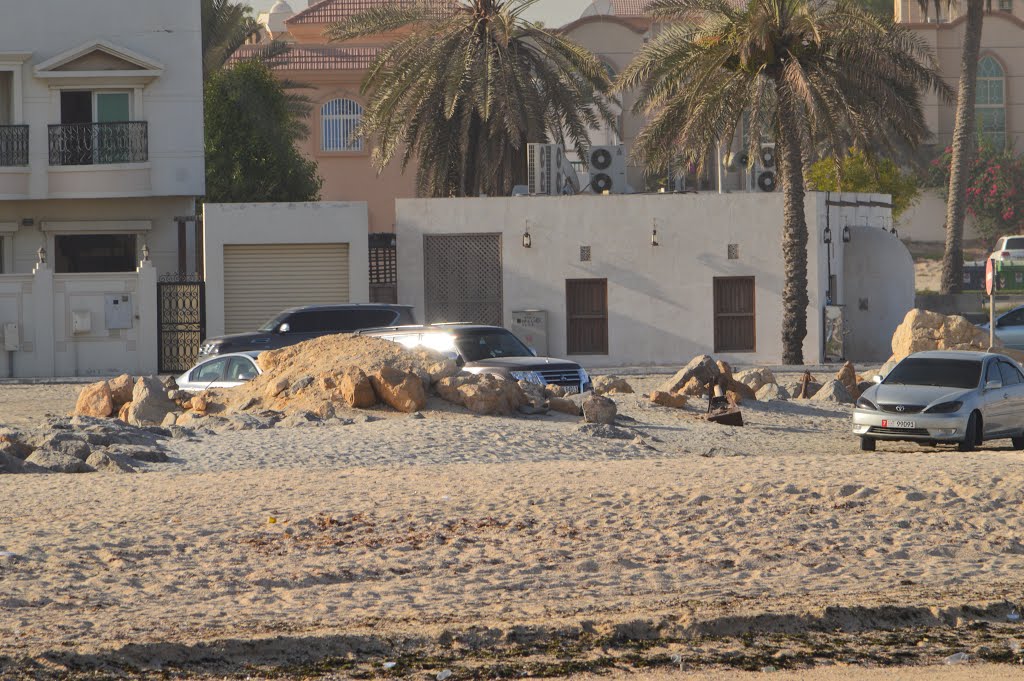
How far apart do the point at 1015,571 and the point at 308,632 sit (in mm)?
4904

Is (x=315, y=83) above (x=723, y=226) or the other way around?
above

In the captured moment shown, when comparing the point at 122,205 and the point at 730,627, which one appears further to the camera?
the point at 122,205

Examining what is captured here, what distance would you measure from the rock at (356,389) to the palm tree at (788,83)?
13354 mm

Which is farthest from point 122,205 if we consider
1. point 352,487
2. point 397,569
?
point 397,569

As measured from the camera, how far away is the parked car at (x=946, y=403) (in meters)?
18.1

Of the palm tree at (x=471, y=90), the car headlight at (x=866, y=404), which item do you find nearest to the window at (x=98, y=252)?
the palm tree at (x=471, y=90)

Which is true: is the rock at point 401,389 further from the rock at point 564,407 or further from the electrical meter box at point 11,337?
the electrical meter box at point 11,337

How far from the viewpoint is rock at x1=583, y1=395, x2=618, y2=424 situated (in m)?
19.1

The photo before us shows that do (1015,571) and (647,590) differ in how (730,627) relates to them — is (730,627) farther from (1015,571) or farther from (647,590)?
(1015,571)

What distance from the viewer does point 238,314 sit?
112 feet

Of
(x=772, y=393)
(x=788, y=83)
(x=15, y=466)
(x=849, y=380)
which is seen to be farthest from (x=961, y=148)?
(x=15, y=466)

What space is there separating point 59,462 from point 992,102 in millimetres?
63911

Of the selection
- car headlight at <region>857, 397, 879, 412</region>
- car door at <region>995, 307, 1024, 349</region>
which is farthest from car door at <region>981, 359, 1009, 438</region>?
car door at <region>995, 307, 1024, 349</region>

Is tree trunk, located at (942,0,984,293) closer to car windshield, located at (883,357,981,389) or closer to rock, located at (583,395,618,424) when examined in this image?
car windshield, located at (883,357,981,389)
